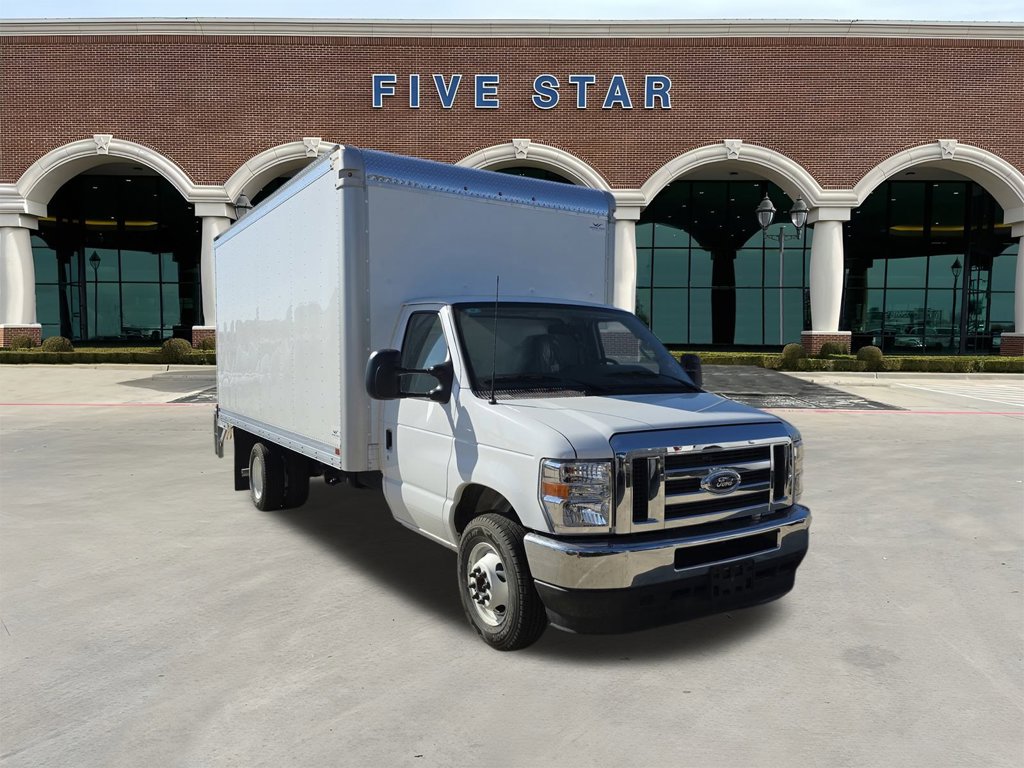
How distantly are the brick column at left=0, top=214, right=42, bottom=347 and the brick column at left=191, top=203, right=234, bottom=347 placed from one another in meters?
6.72

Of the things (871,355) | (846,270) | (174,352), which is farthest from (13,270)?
(846,270)

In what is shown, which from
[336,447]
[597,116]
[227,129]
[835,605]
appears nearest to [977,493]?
[835,605]

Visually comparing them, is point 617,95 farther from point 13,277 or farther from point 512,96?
point 13,277

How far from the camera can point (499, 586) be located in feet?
14.6

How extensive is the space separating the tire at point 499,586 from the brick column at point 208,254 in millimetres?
25990

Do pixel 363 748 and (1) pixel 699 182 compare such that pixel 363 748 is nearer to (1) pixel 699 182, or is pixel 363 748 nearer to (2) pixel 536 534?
(2) pixel 536 534

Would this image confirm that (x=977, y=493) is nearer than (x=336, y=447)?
No

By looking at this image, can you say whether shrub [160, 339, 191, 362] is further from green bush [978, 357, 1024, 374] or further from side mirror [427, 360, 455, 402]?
green bush [978, 357, 1024, 374]

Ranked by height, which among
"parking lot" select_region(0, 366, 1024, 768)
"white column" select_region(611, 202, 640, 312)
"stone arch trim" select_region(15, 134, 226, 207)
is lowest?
"parking lot" select_region(0, 366, 1024, 768)

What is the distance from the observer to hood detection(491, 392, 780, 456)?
4035 mm

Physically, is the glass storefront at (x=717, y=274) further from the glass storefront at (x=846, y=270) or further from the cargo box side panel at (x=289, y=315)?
the cargo box side panel at (x=289, y=315)

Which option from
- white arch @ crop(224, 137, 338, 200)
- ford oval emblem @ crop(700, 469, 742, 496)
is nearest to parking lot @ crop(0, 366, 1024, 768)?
ford oval emblem @ crop(700, 469, 742, 496)

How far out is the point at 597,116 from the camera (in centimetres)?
2912

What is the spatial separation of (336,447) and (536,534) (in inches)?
78.4
